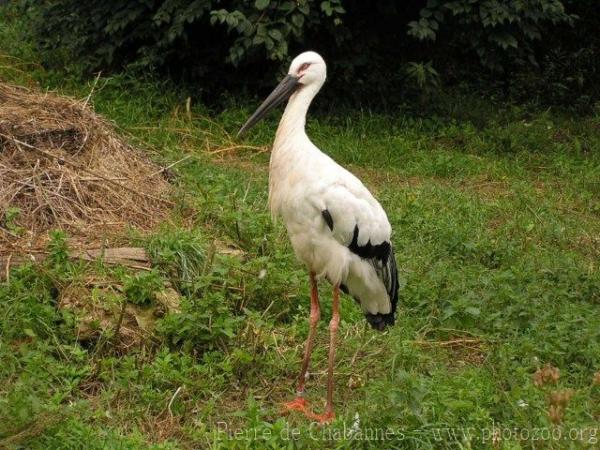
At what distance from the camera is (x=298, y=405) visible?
4918 millimetres

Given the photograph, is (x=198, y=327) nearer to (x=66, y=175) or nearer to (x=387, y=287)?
(x=387, y=287)

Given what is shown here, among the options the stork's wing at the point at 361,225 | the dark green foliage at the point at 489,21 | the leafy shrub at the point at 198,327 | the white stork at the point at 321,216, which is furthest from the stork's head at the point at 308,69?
the dark green foliage at the point at 489,21

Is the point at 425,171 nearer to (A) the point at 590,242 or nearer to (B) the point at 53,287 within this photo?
(A) the point at 590,242

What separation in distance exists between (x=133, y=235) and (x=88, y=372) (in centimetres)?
123

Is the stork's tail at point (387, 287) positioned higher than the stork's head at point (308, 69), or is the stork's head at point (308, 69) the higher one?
the stork's head at point (308, 69)

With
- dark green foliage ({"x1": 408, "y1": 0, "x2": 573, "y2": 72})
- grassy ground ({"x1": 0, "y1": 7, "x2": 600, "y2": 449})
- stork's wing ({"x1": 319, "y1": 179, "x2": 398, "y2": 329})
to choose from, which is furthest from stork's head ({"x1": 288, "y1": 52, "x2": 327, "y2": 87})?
dark green foliage ({"x1": 408, "y1": 0, "x2": 573, "y2": 72})

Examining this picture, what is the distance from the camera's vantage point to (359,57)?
1009cm

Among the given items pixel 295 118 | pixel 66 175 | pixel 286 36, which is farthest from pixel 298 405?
pixel 286 36

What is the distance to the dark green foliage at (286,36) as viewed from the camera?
9.27m

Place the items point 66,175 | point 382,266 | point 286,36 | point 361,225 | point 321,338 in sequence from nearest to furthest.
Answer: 1. point 361,225
2. point 382,266
3. point 321,338
4. point 66,175
5. point 286,36

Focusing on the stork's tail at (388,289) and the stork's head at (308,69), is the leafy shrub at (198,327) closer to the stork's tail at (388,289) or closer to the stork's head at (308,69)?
the stork's tail at (388,289)

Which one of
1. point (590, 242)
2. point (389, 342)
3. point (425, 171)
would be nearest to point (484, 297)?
point (389, 342)

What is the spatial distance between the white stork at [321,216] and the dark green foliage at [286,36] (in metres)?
3.94

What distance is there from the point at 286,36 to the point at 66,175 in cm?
340
